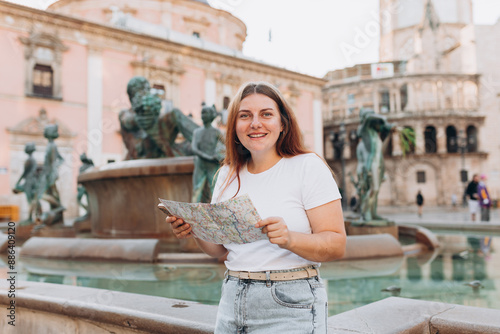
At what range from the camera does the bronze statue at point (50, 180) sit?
7.86 m

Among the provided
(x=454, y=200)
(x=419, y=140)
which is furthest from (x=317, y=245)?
(x=419, y=140)

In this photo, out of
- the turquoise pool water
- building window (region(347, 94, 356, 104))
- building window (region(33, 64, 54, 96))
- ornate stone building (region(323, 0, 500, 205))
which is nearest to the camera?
the turquoise pool water

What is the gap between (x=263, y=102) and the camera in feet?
4.71

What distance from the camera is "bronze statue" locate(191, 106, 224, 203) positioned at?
5543 mm

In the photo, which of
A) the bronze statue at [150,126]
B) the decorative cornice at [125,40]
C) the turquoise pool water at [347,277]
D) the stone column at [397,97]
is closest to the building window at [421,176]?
the stone column at [397,97]

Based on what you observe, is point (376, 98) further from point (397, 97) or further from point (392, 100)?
point (397, 97)

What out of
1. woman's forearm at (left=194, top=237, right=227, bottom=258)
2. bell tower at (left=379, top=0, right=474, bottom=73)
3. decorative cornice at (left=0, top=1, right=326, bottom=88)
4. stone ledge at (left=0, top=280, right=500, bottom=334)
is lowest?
stone ledge at (left=0, top=280, right=500, bottom=334)

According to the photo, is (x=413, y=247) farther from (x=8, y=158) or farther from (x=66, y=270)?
(x=8, y=158)

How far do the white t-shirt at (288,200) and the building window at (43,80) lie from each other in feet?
76.8

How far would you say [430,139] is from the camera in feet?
119

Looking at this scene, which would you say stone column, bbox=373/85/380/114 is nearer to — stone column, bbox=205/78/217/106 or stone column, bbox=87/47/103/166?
stone column, bbox=205/78/217/106

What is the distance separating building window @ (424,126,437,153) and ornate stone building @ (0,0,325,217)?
1503 cm

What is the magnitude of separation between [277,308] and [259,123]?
601mm

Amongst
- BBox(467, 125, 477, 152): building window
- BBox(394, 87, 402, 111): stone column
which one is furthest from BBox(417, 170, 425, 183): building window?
BBox(394, 87, 402, 111): stone column
